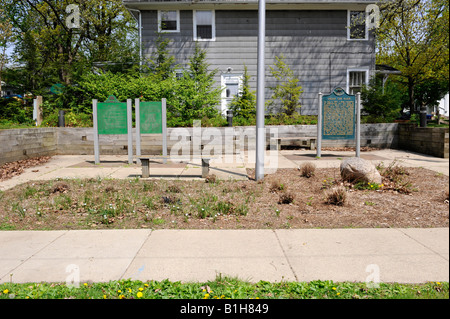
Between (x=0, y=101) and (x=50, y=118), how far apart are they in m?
3.86

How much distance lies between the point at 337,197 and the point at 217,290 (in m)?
4.14

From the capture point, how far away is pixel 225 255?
16.0 ft

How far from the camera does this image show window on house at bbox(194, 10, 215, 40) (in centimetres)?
2100

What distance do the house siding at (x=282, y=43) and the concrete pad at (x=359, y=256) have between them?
16.0 metres

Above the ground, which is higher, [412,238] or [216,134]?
[216,134]

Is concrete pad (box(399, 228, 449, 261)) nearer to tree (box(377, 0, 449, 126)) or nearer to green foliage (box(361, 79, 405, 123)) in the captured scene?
tree (box(377, 0, 449, 126))

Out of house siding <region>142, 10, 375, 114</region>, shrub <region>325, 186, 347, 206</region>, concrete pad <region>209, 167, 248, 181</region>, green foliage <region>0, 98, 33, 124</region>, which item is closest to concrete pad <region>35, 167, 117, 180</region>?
concrete pad <region>209, 167, 248, 181</region>

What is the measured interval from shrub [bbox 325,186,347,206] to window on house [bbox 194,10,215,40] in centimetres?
1564

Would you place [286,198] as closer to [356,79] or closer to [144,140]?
[144,140]

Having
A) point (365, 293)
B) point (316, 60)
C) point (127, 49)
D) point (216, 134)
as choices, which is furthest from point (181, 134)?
point (365, 293)

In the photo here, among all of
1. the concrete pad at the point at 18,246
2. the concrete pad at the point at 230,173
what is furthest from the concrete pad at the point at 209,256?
the concrete pad at the point at 230,173
